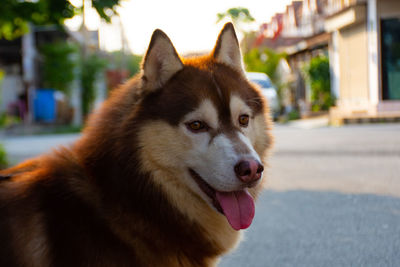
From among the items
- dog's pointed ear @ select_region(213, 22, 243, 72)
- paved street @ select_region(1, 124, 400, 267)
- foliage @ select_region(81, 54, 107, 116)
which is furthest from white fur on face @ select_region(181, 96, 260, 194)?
foliage @ select_region(81, 54, 107, 116)

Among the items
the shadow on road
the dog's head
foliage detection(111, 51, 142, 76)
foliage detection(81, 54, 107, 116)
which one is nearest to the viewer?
the dog's head

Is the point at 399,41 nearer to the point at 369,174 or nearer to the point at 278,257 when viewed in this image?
the point at 369,174

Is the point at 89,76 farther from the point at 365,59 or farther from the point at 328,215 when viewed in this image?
the point at 328,215

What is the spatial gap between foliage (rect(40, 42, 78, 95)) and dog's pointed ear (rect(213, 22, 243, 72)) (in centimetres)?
2176

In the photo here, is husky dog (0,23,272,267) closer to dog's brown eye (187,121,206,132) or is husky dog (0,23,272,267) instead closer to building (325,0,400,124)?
dog's brown eye (187,121,206,132)

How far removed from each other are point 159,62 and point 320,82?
20.2 meters

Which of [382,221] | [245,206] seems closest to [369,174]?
[382,221]

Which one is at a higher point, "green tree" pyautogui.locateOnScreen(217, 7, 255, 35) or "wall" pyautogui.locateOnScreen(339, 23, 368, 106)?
"green tree" pyautogui.locateOnScreen(217, 7, 255, 35)

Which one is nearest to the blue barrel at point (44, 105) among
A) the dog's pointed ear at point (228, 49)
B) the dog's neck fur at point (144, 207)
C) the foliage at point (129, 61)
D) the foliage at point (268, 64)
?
the foliage at point (268, 64)

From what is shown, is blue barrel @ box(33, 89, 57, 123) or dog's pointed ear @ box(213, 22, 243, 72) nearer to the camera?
dog's pointed ear @ box(213, 22, 243, 72)

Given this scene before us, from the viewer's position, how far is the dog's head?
2.28 metres

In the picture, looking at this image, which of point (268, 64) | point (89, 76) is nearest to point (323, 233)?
point (89, 76)

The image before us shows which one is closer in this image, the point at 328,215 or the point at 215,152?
the point at 215,152

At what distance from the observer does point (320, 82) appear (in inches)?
850
